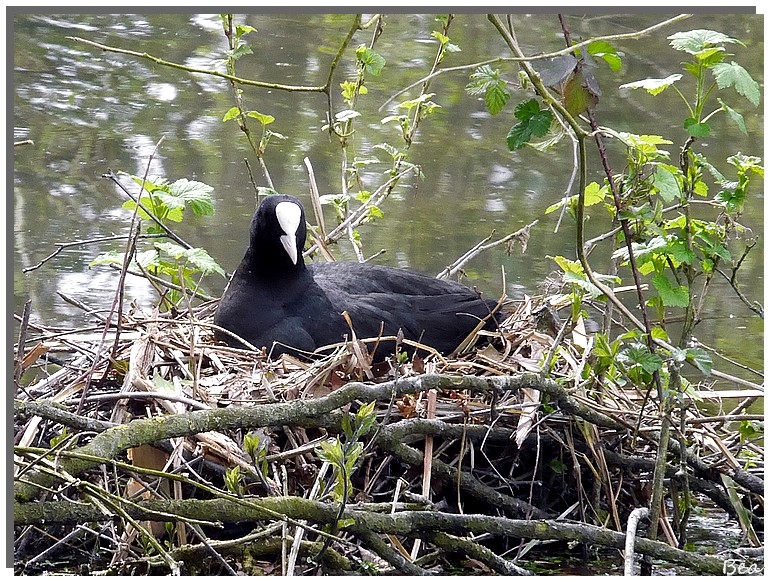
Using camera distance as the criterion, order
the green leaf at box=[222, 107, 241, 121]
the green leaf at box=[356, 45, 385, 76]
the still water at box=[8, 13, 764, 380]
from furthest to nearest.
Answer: the still water at box=[8, 13, 764, 380], the green leaf at box=[222, 107, 241, 121], the green leaf at box=[356, 45, 385, 76]

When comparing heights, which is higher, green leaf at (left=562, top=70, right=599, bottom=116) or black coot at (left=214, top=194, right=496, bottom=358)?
green leaf at (left=562, top=70, right=599, bottom=116)

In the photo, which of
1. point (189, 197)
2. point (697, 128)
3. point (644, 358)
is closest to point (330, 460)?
point (644, 358)

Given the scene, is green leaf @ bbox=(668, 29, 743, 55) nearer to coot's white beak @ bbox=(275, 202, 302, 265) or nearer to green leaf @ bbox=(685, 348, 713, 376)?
green leaf @ bbox=(685, 348, 713, 376)

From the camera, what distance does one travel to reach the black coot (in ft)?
10.8

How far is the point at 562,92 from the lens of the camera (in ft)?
7.07

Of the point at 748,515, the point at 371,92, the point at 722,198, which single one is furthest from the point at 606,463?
the point at 371,92

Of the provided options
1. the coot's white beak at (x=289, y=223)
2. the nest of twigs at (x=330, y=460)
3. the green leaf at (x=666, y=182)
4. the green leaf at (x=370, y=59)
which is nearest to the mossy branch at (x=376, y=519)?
the nest of twigs at (x=330, y=460)

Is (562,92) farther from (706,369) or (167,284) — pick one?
(167,284)

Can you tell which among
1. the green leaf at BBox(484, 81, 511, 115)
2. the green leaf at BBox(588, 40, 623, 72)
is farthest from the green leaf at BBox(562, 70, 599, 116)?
the green leaf at BBox(484, 81, 511, 115)

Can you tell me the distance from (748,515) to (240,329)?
146 cm

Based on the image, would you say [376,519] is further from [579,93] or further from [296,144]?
[296,144]

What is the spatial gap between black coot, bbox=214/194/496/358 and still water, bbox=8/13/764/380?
25.6 inches

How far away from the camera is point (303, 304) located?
132 inches

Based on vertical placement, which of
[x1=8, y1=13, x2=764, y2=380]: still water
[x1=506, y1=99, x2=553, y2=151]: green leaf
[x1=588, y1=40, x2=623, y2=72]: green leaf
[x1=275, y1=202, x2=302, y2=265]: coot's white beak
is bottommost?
[x1=8, y1=13, x2=764, y2=380]: still water
